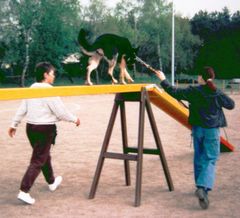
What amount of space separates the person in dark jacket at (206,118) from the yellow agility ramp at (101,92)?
58 cm

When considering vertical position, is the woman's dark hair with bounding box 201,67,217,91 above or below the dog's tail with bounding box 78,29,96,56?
below

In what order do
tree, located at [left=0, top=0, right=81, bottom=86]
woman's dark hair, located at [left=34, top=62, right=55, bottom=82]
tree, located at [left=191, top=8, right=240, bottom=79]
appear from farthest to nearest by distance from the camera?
tree, located at [left=191, top=8, right=240, bottom=79]
tree, located at [left=0, top=0, right=81, bottom=86]
woman's dark hair, located at [left=34, top=62, right=55, bottom=82]

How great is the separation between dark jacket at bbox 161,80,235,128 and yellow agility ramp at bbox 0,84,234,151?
2.03 ft

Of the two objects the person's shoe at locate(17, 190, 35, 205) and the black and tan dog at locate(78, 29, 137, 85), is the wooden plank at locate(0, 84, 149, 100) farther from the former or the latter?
the person's shoe at locate(17, 190, 35, 205)

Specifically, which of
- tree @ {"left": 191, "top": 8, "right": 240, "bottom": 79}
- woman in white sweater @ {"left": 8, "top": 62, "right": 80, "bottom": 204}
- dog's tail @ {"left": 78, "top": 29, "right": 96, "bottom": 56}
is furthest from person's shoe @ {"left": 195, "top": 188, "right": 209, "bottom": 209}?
tree @ {"left": 191, "top": 8, "right": 240, "bottom": 79}

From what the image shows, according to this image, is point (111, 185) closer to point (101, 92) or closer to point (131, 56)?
point (131, 56)

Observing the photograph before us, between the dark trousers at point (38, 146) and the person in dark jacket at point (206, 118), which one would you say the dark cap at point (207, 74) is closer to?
the person in dark jacket at point (206, 118)

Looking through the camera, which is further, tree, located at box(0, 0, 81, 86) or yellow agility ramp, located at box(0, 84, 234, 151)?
tree, located at box(0, 0, 81, 86)

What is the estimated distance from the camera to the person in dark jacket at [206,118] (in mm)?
6215

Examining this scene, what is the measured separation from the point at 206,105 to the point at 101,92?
1368 millimetres

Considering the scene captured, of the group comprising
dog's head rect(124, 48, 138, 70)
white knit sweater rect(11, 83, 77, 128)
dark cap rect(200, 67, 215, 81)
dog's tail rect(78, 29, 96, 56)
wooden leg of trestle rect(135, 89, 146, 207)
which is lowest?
wooden leg of trestle rect(135, 89, 146, 207)

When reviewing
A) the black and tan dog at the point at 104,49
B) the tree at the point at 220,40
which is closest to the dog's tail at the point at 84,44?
the black and tan dog at the point at 104,49

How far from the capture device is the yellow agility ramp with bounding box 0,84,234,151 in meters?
4.61

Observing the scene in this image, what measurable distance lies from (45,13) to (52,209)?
46.9 meters
